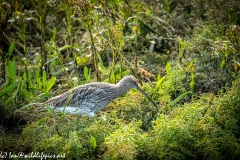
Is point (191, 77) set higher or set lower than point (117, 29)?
lower

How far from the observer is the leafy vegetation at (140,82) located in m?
6.66

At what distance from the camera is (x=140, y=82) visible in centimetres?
884

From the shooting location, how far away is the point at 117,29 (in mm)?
7809

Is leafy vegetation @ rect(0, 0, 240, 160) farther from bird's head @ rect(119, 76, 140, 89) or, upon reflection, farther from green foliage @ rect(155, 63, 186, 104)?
bird's head @ rect(119, 76, 140, 89)

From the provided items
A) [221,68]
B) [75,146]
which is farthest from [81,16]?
[221,68]

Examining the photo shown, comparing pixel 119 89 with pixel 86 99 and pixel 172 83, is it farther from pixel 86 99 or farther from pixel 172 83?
pixel 172 83

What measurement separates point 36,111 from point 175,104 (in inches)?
94.3

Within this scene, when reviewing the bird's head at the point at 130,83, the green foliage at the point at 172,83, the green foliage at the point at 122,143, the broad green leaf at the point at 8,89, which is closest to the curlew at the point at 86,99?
the bird's head at the point at 130,83

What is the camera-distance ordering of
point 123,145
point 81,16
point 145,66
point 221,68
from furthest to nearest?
point 145,66 → point 221,68 → point 81,16 → point 123,145

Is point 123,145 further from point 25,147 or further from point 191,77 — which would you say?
point 191,77

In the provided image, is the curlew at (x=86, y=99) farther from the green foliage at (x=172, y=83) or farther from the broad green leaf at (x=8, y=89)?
the broad green leaf at (x=8, y=89)

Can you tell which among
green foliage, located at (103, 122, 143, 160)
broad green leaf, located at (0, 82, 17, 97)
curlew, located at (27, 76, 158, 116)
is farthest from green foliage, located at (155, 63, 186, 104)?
broad green leaf, located at (0, 82, 17, 97)

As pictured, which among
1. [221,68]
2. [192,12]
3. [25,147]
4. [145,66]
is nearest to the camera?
[25,147]

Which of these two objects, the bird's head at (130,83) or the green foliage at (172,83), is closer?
the green foliage at (172,83)
